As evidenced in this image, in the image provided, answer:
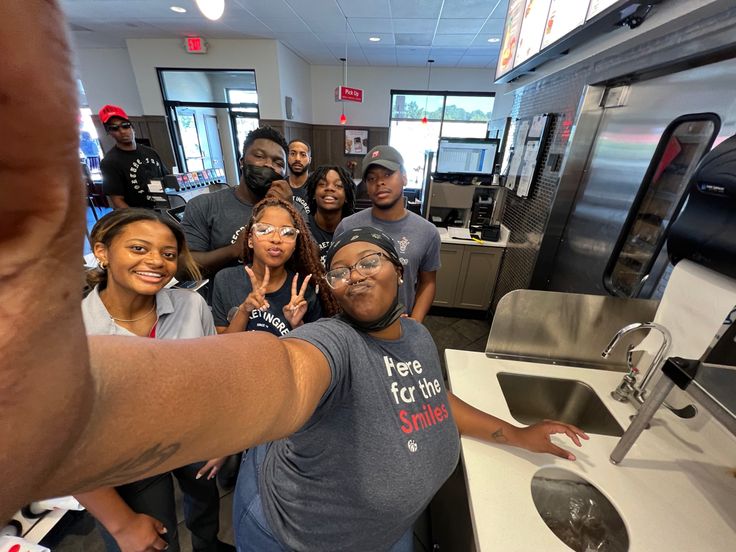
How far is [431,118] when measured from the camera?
24.5ft

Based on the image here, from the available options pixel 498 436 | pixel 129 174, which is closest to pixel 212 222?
pixel 498 436

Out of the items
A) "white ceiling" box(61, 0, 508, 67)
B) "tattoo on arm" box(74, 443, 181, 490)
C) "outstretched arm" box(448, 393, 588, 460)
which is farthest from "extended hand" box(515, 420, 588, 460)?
"white ceiling" box(61, 0, 508, 67)

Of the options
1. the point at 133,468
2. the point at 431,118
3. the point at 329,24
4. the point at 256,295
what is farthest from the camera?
the point at 431,118

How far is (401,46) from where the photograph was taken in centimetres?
549

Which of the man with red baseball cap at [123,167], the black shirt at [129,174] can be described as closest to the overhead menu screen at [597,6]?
the man with red baseball cap at [123,167]

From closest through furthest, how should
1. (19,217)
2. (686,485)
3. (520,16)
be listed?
1. (19,217)
2. (686,485)
3. (520,16)

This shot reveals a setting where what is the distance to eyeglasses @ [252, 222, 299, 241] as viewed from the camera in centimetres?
135

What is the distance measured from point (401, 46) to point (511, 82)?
3.19 meters

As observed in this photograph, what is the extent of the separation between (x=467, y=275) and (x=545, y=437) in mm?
2447

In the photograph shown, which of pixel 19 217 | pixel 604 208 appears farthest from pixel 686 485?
pixel 19 217

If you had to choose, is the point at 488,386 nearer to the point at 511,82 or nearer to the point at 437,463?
the point at 437,463

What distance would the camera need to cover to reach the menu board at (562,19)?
1.73m

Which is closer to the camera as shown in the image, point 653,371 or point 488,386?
point 653,371

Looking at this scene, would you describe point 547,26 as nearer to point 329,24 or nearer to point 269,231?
point 269,231
